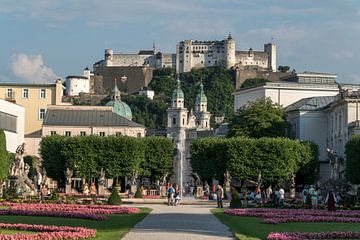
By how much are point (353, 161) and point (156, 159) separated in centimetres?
2380

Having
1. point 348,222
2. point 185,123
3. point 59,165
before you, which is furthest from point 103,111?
point 348,222

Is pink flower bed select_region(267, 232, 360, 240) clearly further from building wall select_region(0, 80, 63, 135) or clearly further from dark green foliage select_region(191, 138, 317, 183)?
building wall select_region(0, 80, 63, 135)

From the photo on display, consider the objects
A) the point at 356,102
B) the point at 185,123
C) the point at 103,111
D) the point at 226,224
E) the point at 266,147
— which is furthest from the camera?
the point at 185,123

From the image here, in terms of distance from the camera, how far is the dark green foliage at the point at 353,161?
7494cm

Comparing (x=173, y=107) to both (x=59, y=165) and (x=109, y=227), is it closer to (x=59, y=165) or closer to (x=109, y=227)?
(x=59, y=165)

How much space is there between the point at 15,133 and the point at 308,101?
117 feet

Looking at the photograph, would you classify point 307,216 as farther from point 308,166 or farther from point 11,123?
point 11,123

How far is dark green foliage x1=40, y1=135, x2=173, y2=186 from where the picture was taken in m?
87.7

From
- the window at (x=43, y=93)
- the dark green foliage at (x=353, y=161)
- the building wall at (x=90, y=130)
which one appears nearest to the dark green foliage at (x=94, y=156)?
the dark green foliage at (x=353, y=161)

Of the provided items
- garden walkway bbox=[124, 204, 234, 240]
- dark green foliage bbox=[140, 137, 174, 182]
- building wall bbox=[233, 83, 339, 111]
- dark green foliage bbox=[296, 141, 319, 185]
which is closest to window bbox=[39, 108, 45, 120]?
building wall bbox=[233, 83, 339, 111]

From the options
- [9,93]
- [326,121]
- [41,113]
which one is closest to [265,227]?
[326,121]

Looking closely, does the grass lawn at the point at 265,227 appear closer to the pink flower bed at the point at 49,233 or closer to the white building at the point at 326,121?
the pink flower bed at the point at 49,233

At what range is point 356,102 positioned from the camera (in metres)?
94.4

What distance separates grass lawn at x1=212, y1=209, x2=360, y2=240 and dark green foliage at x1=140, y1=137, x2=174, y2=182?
51577mm
